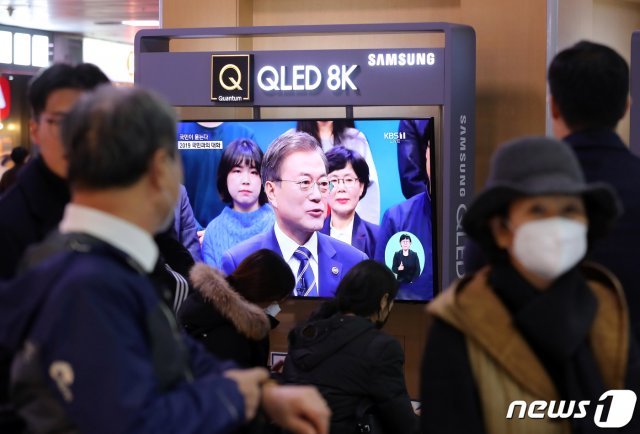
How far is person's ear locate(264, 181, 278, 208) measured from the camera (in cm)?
588

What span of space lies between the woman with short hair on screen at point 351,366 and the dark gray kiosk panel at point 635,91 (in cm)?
147

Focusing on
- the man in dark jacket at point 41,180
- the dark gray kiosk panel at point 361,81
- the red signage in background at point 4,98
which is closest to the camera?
the man in dark jacket at point 41,180

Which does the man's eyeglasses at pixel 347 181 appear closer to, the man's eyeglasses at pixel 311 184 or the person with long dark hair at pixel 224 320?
the man's eyeglasses at pixel 311 184

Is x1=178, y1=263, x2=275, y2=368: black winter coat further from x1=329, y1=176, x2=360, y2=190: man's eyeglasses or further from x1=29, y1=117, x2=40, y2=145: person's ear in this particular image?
x1=329, y1=176, x2=360, y2=190: man's eyeglasses

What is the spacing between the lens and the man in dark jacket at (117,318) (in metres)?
1.58

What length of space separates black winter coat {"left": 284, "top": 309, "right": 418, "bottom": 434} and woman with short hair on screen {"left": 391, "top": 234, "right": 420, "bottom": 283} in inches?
60.2

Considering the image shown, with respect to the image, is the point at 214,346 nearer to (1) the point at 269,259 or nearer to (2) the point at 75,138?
(1) the point at 269,259

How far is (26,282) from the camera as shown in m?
1.68

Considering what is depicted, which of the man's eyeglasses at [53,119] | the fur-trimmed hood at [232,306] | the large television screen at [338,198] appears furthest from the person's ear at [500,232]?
the large television screen at [338,198]

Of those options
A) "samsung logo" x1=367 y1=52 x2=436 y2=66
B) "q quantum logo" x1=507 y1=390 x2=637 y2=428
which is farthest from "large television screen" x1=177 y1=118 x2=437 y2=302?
"q quantum logo" x1=507 y1=390 x2=637 y2=428

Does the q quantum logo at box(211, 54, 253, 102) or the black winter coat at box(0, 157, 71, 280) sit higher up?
the q quantum logo at box(211, 54, 253, 102)

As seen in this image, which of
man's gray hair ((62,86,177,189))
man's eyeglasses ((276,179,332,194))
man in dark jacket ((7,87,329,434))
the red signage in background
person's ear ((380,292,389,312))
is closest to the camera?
man in dark jacket ((7,87,329,434))

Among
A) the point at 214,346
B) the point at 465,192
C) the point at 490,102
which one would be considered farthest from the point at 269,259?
the point at 490,102

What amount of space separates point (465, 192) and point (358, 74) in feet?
2.89
